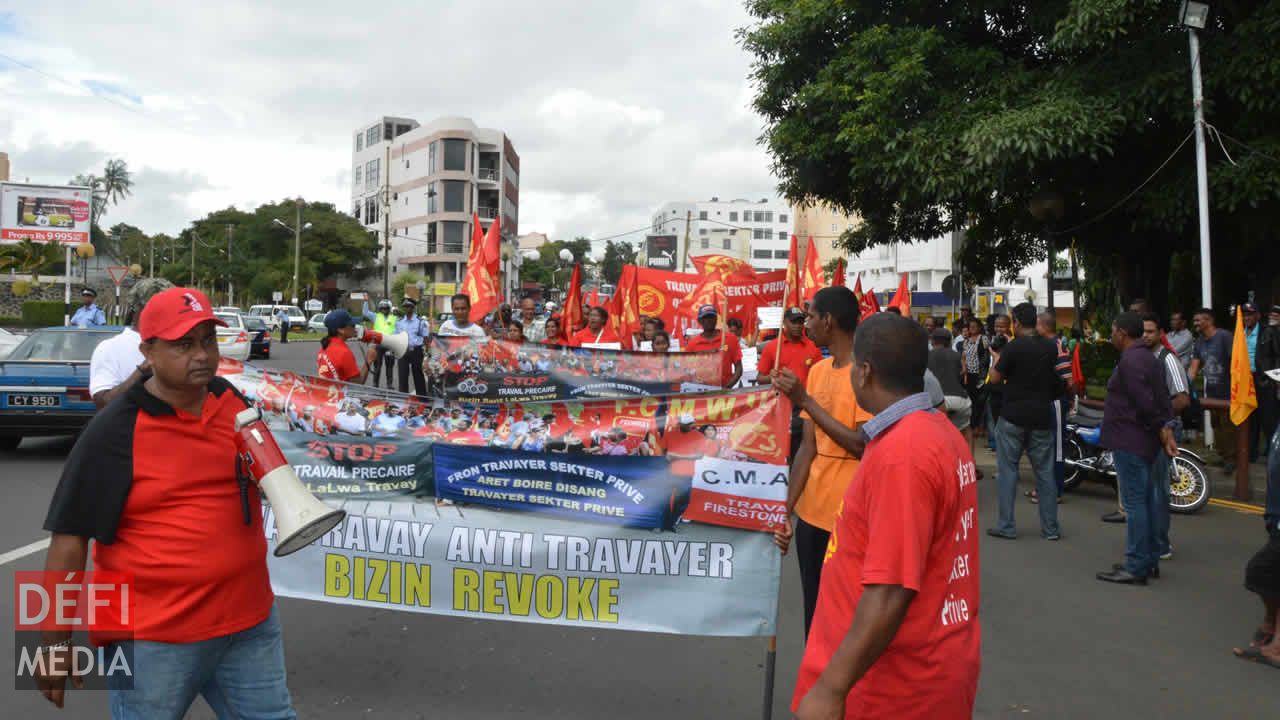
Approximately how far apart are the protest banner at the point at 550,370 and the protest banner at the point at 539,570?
3.87m

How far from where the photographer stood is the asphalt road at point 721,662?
437cm

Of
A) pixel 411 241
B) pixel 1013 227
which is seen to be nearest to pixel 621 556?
pixel 1013 227

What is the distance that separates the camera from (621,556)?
4.17m

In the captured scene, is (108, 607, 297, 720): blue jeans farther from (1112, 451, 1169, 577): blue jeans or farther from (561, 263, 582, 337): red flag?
(561, 263, 582, 337): red flag

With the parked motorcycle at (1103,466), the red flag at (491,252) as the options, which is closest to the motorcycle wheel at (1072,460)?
the parked motorcycle at (1103,466)

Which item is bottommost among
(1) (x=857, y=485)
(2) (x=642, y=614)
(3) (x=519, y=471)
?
(2) (x=642, y=614)

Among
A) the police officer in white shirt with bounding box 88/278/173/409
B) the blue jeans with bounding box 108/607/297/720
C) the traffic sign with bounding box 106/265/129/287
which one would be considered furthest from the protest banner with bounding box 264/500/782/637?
the traffic sign with bounding box 106/265/129/287

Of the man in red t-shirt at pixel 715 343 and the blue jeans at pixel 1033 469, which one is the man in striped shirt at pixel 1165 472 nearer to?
the blue jeans at pixel 1033 469

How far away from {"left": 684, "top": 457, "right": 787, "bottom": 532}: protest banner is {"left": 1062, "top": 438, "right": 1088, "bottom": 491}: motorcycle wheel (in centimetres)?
724

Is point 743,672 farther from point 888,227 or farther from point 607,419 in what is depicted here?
point 888,227

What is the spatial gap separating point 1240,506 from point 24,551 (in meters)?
10.8

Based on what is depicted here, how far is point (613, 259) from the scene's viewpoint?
146 m

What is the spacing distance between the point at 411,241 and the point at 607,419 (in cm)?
7551

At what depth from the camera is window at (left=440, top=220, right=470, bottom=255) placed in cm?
7250
